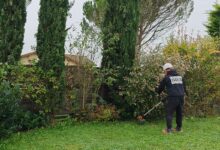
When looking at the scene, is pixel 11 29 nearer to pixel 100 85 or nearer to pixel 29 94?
pixel 29 94

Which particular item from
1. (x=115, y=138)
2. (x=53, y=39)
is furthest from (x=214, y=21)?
(x=115, y=138)

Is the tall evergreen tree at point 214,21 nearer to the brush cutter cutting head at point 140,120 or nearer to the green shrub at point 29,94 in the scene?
the brush cutter cutting head at point 140,120

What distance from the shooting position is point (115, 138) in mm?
8680

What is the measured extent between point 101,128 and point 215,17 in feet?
48.4

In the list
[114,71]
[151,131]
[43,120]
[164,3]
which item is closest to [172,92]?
[151,131]

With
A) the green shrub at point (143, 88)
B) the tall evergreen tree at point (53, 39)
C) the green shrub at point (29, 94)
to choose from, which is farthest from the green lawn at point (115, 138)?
the tall evergreen tree at point (53, 39)

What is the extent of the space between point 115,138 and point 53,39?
3.49 meters

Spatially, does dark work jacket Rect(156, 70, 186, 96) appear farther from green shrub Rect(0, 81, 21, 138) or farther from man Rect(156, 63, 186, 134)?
green shrub Rect(0, 81, 21, 138)

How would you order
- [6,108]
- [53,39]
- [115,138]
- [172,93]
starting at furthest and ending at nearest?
[53,39] → [172,93] → [115,138] → [6,108]

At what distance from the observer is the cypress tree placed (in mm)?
11523

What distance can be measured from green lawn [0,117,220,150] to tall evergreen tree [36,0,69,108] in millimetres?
1379

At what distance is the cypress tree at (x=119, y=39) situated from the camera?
11.5 meters

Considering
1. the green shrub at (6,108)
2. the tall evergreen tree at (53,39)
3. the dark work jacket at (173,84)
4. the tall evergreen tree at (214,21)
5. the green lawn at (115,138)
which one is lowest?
the green lawn at (115,138)

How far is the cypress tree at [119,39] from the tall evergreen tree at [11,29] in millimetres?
2635
